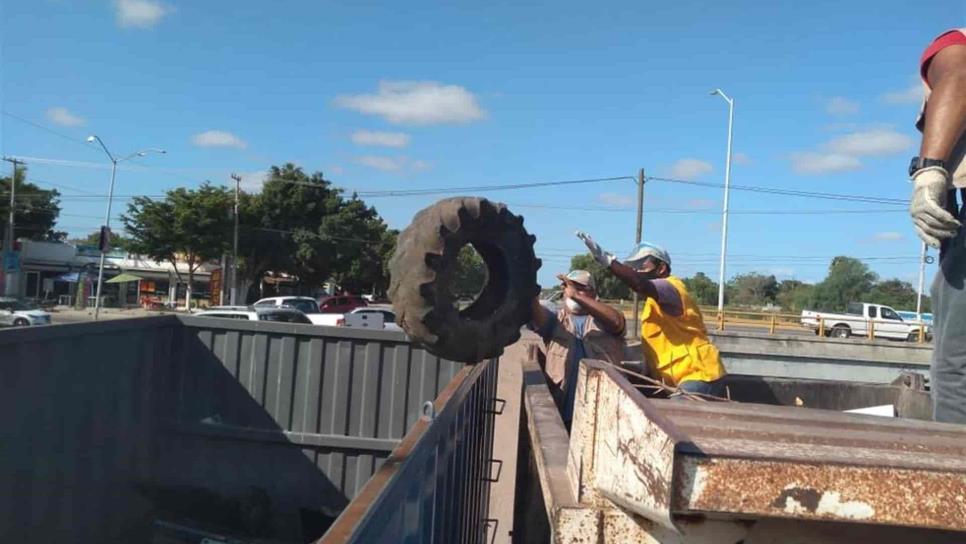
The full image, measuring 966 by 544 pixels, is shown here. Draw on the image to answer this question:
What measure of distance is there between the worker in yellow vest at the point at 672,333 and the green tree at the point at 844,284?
80601mm

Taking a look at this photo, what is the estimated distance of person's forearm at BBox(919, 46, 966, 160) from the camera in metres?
2.20

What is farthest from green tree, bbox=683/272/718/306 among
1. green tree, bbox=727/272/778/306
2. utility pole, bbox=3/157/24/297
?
utility pole, bbox=3/157/24/297

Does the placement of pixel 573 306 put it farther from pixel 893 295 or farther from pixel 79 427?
pixel 893 295

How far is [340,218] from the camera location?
5088 cm

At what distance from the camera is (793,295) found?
99375 millimetres

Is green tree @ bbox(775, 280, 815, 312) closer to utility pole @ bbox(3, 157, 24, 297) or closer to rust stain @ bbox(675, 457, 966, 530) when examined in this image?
utility pole @ bbox(3, 157, 24, 297)

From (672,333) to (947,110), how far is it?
83.2 inches

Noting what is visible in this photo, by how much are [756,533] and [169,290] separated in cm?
6743

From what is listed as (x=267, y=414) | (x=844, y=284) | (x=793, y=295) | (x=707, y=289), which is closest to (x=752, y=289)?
(x=793, y=295)

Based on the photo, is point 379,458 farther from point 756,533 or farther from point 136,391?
point 756,533

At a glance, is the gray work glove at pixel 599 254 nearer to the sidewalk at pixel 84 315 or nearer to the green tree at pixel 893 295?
the sidewalk at pixel 84 315

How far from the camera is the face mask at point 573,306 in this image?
16.1 ft

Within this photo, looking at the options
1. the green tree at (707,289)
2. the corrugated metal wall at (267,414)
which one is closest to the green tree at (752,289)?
the green tree at (707,289)

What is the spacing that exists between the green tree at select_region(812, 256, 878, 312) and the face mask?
80.0 meters
